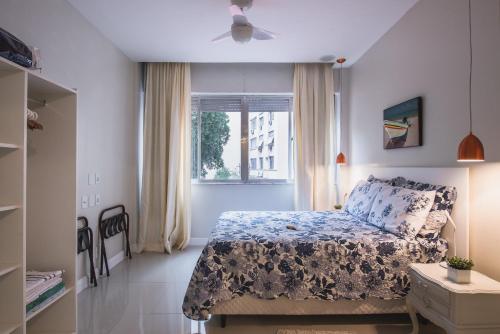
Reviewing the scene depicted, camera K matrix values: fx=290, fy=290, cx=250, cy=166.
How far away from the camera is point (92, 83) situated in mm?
3119

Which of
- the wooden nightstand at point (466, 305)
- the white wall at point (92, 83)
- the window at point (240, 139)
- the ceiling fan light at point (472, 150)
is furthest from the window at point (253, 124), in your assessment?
the wooden nightstand at point (466, 305)

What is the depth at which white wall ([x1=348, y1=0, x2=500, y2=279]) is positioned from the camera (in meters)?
1.95

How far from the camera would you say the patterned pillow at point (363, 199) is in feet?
9.70

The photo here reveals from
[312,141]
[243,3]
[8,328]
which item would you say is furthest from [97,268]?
[312,141]

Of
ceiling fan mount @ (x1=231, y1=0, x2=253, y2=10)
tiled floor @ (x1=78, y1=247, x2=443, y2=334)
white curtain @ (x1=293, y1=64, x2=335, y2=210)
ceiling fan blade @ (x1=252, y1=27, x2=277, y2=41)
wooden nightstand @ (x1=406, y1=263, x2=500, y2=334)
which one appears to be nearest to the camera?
wooden nightstand @ (x1=406, y1=263, x2=500, y2=334)

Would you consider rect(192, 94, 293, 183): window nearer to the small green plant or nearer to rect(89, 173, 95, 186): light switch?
rect(89, 173, 95, 186): light switch

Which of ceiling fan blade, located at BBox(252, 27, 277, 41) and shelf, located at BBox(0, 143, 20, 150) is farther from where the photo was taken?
ceiling fan blade, located at BBox(252, 27, 277, 41)

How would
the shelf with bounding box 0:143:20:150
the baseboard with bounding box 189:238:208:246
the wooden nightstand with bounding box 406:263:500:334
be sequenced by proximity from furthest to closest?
the baseboard with bounding box 189:238:208:246
the wooden nightstand with bounding box 406:263:500:334
the shelf with bounding box 0:143:20:150

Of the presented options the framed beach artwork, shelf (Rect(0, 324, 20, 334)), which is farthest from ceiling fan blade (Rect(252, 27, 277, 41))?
shelf (Rect(0, 324, 20, 334))

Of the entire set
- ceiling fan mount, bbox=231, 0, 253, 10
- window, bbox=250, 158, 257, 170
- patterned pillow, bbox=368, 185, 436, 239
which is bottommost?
patterned pillow, bbox=368, 185, 436, 239

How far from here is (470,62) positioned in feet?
6.93

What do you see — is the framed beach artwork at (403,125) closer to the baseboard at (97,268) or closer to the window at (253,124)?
the window at (253,124)

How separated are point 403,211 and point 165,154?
3.18 metres

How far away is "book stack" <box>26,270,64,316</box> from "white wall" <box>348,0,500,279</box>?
2912 mm
